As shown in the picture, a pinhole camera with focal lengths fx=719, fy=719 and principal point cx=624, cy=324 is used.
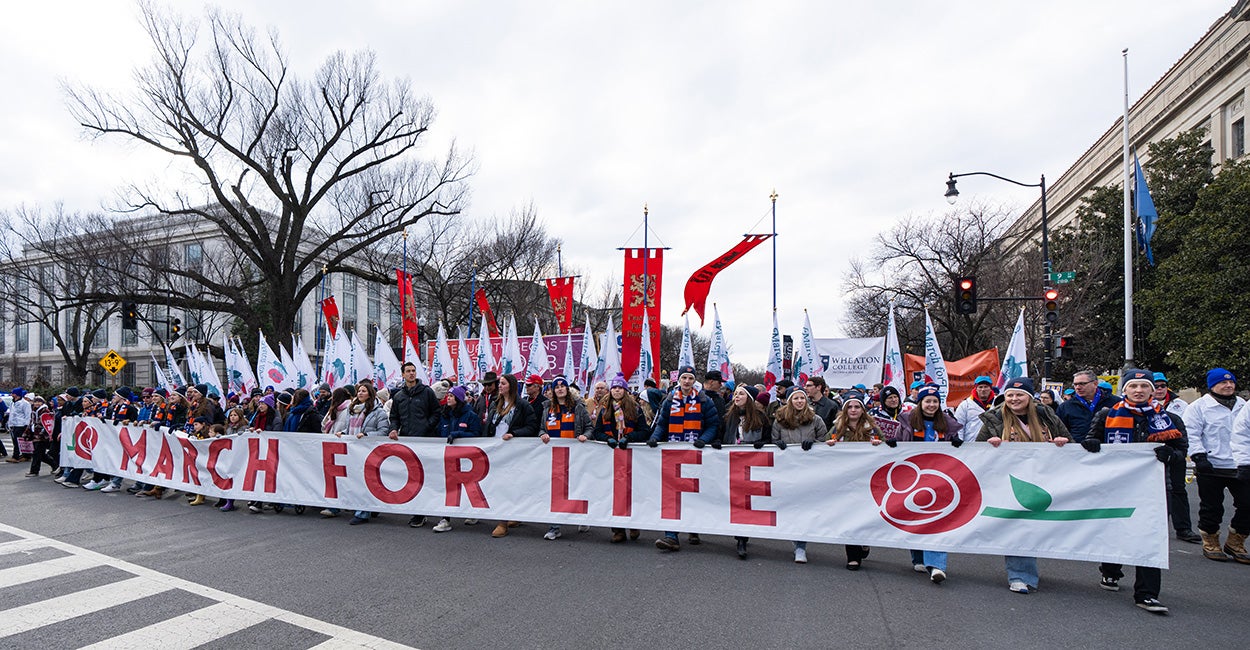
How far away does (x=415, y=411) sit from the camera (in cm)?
893

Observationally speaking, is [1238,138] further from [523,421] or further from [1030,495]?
Result: [523,421]

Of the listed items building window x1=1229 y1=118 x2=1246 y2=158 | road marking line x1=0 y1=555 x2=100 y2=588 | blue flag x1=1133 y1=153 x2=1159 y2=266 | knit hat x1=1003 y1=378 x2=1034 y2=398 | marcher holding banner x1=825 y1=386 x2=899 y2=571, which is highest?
building window x1=1229 y1=118 x2=1246 y2=158

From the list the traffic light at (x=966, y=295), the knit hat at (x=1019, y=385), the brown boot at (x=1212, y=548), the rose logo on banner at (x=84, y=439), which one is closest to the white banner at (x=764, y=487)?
the knit hat at (x=1019, y=385)

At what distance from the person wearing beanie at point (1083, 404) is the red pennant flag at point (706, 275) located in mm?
7875

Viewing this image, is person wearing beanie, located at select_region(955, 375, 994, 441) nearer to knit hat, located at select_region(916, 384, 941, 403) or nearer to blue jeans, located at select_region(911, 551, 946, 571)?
knit hat, located at select_region(916, 384, 941, 403)

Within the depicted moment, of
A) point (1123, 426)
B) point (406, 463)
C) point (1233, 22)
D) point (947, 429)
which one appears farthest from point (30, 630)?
point (1233, 22)

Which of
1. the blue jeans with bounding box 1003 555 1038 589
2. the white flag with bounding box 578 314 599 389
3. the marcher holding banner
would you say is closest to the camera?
the blue jeans with bounding box 1003 555 1038 589

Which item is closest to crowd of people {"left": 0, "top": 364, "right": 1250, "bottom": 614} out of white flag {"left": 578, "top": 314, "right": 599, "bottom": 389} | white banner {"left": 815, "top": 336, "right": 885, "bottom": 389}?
white flag {"left": 578, "top": 314, "right": 599, "bottom": 389}

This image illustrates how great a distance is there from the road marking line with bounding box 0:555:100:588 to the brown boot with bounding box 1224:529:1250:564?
10534 mm

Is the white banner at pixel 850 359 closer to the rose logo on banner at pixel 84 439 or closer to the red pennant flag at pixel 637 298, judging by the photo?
the red pennant flag at pixel 637 298

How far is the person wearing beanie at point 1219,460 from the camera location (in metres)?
6.66

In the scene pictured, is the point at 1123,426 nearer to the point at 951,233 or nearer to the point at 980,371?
the point at 980,371

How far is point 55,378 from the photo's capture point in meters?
66.1

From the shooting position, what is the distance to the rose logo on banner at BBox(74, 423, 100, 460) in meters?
12.0
